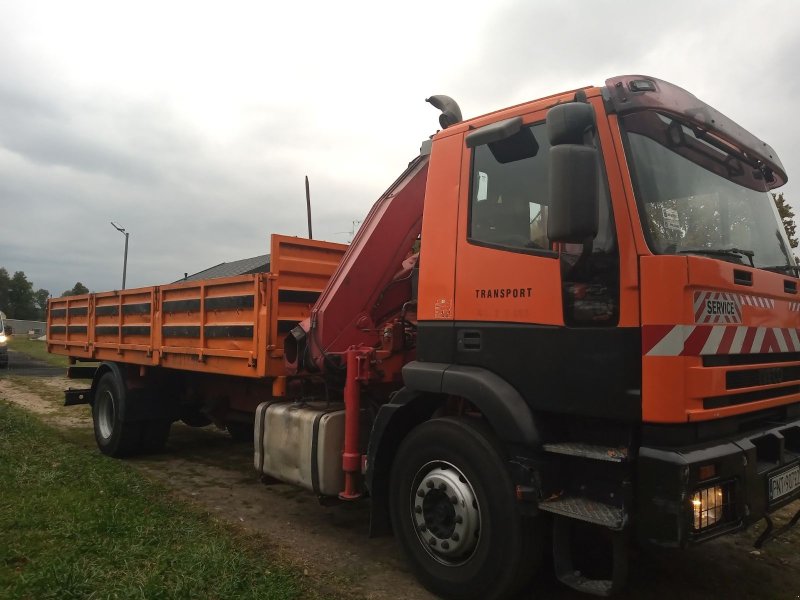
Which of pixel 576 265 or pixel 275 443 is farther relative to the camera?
pixel 275 443

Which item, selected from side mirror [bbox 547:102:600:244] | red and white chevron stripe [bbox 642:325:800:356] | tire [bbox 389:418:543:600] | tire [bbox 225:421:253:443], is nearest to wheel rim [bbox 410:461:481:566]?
tire [bbox 389:418:543:600]

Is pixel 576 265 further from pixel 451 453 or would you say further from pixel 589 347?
pixel 451 453

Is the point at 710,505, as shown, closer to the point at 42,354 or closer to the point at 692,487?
the point at 692,487

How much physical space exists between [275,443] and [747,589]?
3301mm

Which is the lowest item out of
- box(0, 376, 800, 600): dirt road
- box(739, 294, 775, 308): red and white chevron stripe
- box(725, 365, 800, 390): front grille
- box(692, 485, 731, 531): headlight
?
box(0, 376, 800, 600): dirt road

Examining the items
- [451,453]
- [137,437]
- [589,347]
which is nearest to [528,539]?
[451,453]

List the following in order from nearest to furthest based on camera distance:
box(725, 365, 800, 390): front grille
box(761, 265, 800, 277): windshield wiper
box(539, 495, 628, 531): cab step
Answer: box(539, 495, 628, 531): cab step
box(725, 365, 800, 390): front grille
box(761, 265, 800, 277): windshield wiper

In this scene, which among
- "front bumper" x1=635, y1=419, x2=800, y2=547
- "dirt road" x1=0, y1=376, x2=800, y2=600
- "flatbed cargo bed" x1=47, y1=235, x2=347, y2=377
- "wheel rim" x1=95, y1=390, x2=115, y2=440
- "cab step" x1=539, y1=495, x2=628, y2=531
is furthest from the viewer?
"wheel rim" x1=95, y1=390, x2=115, y2=440

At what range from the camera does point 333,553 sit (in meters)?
4.12

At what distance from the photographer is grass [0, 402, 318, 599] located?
3.38 meters

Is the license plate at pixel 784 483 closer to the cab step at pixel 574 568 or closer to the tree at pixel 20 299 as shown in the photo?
the cab step at pixel 574 568

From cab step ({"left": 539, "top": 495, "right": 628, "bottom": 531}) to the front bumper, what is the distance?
0.31ft

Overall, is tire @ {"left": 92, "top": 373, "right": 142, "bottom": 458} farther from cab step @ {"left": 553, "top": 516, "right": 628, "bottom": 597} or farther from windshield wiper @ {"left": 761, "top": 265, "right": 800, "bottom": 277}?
windshield wiper @ {"left": 761, "top": 265, "right": 800, "bottom": 277}

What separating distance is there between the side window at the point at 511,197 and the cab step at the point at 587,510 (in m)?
1.26
